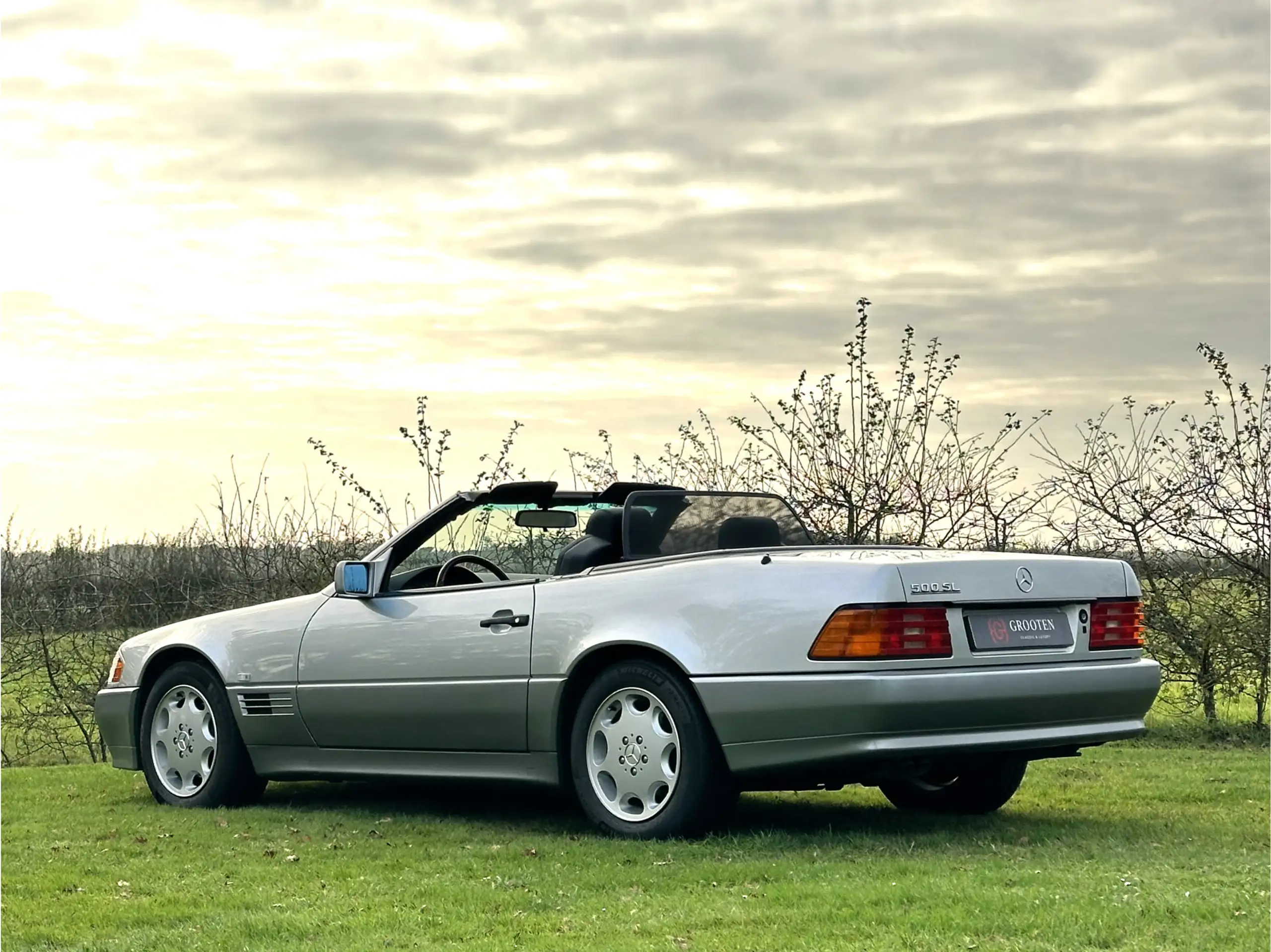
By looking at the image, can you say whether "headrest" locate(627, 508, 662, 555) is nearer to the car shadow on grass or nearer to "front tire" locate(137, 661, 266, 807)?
the car shadow on grass

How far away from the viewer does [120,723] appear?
31.3ft

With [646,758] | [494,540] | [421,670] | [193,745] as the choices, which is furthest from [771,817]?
[193,745]

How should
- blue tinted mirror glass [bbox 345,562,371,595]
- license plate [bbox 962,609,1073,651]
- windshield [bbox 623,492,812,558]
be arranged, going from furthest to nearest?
blue tinted mirror glass [bbox 345,562,371,595]
windshield [bbox 623,492,812,558]
license plate [bbox 962,609,1073,651]

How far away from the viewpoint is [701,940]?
5102 millimetres

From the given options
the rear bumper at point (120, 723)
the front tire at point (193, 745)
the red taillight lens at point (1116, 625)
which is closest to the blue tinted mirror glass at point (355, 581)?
the front tire at point (193, 745)

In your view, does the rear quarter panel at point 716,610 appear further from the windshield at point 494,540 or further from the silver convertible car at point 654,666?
the windshield at point 494,540

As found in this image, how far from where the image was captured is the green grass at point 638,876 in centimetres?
526

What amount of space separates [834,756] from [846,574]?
76 cm

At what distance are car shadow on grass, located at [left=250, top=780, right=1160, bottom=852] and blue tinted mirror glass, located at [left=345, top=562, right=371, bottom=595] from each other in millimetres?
1015

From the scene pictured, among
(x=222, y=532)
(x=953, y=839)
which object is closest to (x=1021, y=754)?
(x=953, y=839)

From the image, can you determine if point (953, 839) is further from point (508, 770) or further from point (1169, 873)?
point (508, 770)

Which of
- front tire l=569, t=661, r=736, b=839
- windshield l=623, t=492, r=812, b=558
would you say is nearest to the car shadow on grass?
front tire l=569, t=661, r=736, b=839

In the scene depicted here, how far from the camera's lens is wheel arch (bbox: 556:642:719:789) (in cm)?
725

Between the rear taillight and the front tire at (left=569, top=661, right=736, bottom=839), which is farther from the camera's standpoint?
the front tire at (left=569, top=661, right=736, bottom=839)
